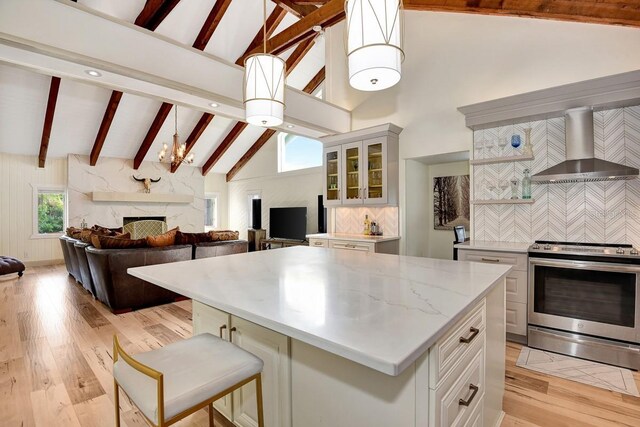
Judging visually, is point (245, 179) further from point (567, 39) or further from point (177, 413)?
point (177, 413)

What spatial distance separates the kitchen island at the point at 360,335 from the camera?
0.90 m

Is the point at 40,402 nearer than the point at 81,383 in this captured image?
Yes

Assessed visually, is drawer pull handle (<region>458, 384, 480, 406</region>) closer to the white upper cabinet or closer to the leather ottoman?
the white upper cabinet

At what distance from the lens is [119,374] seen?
3.88ft

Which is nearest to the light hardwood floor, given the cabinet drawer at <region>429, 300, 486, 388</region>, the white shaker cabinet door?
the white shaker cabinet door

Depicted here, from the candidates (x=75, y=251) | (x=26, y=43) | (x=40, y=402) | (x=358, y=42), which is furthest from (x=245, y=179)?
(x=358, y=42)

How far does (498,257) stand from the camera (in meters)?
3.06

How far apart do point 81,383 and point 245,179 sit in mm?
7813

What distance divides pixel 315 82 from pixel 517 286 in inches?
243

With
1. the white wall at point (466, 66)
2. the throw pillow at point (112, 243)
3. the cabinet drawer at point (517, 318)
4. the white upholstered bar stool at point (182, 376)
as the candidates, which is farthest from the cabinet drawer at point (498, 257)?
the throw pillow at point (112, 243)

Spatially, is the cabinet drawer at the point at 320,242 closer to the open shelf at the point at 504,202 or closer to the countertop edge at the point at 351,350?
the open shelf at the point at 504,202

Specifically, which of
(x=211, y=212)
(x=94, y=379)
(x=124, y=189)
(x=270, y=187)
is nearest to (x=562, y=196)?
(x=94, y=379)

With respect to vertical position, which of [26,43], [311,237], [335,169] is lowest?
[311,237]

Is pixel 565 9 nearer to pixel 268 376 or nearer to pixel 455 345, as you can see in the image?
pixel 455 345
